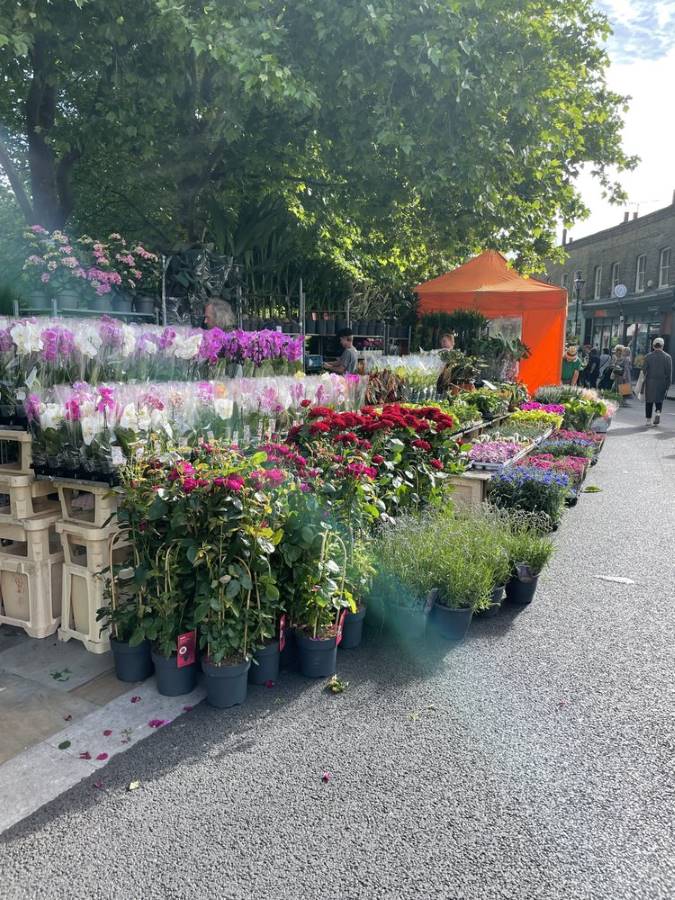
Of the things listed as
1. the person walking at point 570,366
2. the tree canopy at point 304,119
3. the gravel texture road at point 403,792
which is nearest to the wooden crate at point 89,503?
the gravel texture road at point 403,792

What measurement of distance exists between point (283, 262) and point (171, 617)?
9.41m

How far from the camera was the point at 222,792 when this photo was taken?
7.30 ft

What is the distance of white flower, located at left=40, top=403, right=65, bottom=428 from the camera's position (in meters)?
3.10

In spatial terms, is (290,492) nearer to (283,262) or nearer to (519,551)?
(519,551)

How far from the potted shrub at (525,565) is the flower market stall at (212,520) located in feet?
0.04

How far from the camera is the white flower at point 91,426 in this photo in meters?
3.01

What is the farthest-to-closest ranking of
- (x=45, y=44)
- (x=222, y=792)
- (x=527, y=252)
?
(x=527, y=252)
(x=45, y=44)
(x=222, y=792)

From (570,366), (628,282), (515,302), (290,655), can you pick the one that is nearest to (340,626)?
(290,655)

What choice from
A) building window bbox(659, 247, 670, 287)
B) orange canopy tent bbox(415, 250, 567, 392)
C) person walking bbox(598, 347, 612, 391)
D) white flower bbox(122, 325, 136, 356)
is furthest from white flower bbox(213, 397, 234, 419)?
building window bbox(659, 247, 670, 287)

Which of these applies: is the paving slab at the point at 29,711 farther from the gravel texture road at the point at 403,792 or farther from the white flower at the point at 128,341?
the white flower at the point at 128,341

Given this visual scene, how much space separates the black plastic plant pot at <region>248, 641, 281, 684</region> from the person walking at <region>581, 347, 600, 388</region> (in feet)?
55.5

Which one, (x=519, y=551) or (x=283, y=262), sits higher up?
(x=283, y=262)

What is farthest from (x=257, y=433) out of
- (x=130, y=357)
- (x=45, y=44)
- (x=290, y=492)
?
(x=45, y=44)

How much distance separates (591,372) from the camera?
720 inches
